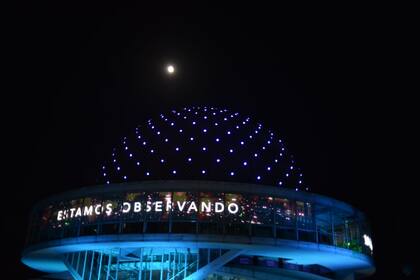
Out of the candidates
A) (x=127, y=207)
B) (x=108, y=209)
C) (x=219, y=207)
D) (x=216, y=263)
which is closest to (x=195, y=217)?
(x=219, y=207)

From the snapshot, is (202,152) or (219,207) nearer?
(219,207)

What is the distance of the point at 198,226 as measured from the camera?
35594 mm

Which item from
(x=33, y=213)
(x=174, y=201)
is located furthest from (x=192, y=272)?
(x=33, y=213)

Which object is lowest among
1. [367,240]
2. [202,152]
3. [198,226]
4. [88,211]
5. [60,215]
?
[198,226]

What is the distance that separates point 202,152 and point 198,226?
11.4 m

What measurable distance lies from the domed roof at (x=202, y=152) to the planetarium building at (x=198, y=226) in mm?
130

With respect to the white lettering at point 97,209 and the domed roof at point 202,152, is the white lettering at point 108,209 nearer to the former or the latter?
the white lettering at point 97,209

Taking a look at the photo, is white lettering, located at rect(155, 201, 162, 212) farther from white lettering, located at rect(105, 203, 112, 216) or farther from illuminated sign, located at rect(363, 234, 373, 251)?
illuminated sign, located at rect(363, 234, 373, 251)

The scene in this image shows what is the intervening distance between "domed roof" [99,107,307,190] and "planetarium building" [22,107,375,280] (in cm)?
13

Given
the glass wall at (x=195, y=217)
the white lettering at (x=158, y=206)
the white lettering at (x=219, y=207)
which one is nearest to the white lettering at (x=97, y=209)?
the glass wall at (x=195, y=217)

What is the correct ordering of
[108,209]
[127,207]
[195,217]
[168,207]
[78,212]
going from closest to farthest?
[195,217] < [168,207] < [127,207] < [108,209] < [78,212]

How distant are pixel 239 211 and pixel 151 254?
26.2 ft

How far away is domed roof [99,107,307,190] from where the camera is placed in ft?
146

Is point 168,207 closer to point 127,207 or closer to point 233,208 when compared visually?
point 127,207
